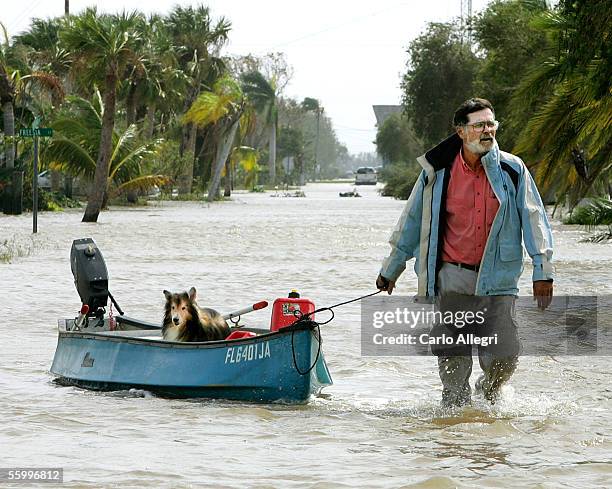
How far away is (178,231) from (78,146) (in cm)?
1333

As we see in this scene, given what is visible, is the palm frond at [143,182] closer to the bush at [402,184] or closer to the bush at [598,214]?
the bush at [402,184]

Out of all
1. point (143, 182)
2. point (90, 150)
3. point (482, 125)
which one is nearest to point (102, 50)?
point (90, 150)

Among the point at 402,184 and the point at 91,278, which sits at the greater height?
the point at 402,184

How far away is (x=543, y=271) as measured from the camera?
26.1 feet

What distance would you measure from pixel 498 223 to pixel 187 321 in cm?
283

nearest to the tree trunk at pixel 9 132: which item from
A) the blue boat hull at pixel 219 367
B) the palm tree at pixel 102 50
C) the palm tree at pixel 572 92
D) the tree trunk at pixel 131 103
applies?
the palm tree at pixel 102 50

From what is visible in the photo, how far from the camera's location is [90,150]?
47.8 metres

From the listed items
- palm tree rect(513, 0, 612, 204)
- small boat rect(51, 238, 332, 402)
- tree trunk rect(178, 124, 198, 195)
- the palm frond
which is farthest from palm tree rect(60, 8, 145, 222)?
small boat rect(51, 238, 332, 402)

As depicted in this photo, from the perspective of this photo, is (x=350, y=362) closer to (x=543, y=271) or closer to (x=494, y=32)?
(x=543, y=271)

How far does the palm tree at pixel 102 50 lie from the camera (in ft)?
130

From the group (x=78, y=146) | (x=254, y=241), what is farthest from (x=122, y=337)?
(x=78, y=146)

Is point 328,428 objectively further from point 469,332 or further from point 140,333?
point 140,333

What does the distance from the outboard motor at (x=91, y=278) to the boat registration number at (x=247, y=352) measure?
2246 mm

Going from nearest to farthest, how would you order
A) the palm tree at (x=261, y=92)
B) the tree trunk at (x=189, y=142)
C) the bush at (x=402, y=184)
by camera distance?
the tree trunk at (x=189, y=142) < the bush at (x=402, y=184) < the palm tree at (x=261, y=92)
